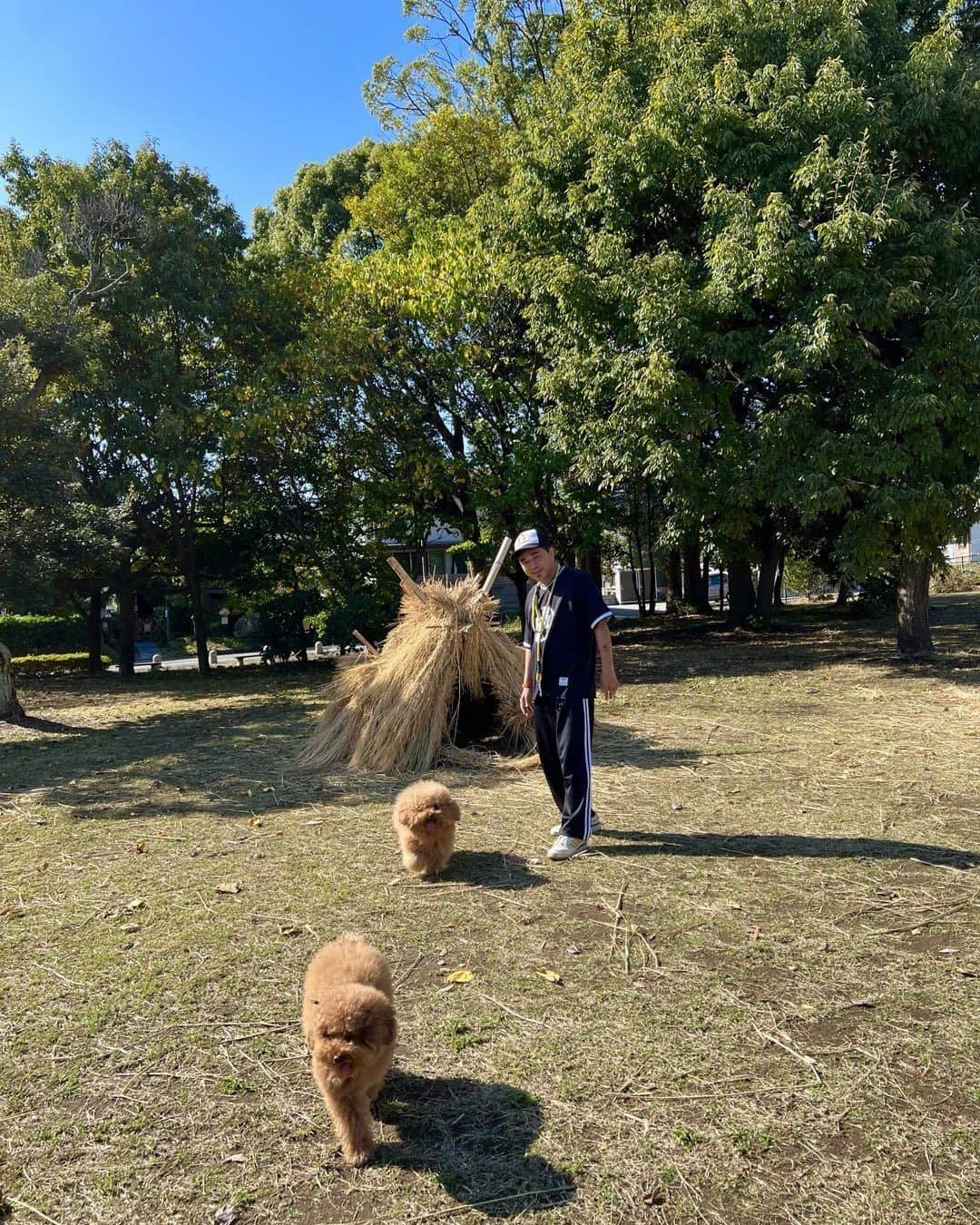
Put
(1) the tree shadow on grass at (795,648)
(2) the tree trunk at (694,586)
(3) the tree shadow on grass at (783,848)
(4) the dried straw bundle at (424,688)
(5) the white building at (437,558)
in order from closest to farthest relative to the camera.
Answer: (3) the tree shadow on grass at (783,848) → (4) the dried straw bundle at (424,688) → (1) the tree shadow on grass at (795,648) → (5) the white building at (437,558) → (2) the tree trunk at (694,586)

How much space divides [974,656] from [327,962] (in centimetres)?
1198

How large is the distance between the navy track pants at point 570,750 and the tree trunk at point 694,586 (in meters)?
19.3

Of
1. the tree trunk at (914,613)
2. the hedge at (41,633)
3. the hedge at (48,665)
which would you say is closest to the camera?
the tree trunk at (914,613)

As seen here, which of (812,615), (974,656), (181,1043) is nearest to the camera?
(181,1043)

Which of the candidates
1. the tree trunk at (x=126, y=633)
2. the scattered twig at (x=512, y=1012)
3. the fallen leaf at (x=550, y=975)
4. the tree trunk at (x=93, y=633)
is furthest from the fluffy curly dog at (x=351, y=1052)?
the tree trunk at (x=93, y=633)

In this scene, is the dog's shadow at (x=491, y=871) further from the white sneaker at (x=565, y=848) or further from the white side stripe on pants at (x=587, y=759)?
the white side stripe on pants at (x=587, y=759)

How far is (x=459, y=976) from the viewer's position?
3.42 metres

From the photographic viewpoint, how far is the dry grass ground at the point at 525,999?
2.31m

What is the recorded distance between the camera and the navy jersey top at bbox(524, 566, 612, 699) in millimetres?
4707

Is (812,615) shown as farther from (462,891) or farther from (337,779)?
(462,891)

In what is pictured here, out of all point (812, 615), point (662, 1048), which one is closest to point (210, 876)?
point (662, 1048)

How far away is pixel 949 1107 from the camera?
2529 millimetres

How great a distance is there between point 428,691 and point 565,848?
292cm

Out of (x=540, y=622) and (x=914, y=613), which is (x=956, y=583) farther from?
(x=540, y=622)
